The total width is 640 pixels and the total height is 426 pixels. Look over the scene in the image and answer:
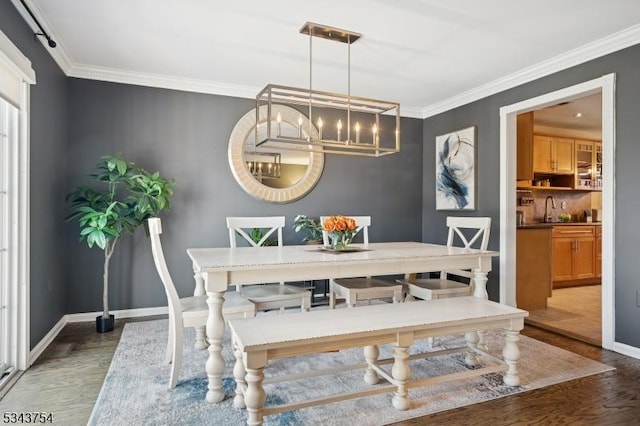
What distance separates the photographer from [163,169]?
3998 mm

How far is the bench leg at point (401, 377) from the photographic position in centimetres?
206

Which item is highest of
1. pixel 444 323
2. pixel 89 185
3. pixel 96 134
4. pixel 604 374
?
pixel 96 134

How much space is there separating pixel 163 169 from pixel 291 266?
2.31 meters

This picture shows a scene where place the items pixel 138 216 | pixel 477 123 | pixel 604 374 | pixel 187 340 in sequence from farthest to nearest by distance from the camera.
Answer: pixel 477 123, pixel 138 216, pixel 187 340, pixel 604 374

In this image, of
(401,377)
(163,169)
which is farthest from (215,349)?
(163,169)

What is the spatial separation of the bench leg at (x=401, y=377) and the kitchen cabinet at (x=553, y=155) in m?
5.14

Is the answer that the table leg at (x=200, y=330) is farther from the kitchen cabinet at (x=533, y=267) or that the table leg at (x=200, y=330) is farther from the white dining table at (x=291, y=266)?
the kitchen cabinet at (x=533, y=267)

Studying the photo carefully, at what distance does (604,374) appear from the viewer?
8.33 feet

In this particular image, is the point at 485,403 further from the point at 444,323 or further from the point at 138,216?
the point at 138,216

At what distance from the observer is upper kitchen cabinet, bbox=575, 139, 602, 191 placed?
21.2ft

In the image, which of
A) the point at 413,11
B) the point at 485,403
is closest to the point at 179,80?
the point at 413,11

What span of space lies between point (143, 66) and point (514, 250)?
161 inches

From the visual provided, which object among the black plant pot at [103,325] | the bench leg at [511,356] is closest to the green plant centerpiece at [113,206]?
the black plant pot at [103,325]

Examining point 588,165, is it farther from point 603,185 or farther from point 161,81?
point 161,81
